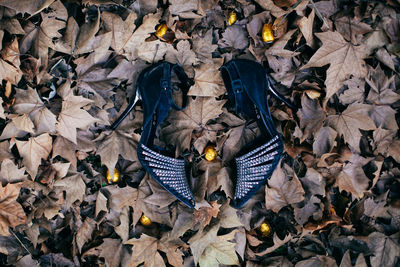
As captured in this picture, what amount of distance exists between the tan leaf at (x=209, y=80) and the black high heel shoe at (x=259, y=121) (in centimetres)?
4

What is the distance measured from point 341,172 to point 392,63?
0.46 m

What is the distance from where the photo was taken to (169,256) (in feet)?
3.68

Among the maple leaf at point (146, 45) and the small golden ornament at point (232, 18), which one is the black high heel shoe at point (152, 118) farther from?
the small golden ornament at point (232, 18)

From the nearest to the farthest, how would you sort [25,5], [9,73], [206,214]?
[25,5] → [9,73] → [206,214]

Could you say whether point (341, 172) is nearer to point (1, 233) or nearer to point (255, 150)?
point (255, 150)

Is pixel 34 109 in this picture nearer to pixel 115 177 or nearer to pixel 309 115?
pixel 115 177

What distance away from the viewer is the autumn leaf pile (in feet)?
3.27

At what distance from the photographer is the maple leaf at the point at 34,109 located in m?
0.97

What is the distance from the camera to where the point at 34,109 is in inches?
38.7

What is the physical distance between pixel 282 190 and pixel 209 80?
0.53m

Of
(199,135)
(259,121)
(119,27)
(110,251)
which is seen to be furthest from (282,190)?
(119,27)

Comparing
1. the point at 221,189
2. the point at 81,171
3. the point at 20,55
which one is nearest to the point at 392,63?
the point at 221,189

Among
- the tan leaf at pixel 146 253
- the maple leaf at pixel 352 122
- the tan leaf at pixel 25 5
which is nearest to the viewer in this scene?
the tan leaf at pixel 25 5

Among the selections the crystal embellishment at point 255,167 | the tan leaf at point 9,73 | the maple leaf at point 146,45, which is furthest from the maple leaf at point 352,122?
the tan leaf at point 9,73
